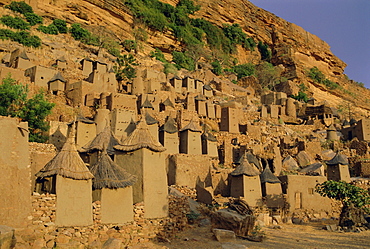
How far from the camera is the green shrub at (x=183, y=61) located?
62.5 m

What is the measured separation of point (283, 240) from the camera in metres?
14.8

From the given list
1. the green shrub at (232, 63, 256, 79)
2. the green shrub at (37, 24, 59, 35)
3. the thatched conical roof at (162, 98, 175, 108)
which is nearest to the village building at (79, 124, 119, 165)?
the thatched conical roof at (162, 98, 175, 108)

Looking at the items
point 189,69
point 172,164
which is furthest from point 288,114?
point 172,164

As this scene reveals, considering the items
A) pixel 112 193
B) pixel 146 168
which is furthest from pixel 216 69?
pixel 112 193

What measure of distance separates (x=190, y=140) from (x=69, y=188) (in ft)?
46.7

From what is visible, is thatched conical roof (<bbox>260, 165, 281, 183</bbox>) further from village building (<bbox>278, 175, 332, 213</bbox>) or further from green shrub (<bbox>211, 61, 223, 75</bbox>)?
green shrub (<bbox>211, 61, 223, 75</bbox>)

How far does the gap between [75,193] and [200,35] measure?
231ft

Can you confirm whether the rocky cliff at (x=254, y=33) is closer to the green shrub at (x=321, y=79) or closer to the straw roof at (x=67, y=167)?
the green shrub at (x=321, y=79)

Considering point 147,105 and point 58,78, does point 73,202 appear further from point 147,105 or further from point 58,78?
point 58,78

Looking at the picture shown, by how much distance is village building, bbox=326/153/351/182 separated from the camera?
24.9 meters

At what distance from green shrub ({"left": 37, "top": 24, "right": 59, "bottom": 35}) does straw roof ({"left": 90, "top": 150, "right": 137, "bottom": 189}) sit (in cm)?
4019

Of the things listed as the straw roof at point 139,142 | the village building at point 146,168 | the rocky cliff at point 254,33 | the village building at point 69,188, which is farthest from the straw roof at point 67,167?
the rocky cliff at point 254,33

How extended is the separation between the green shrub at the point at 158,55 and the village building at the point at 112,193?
154 ft

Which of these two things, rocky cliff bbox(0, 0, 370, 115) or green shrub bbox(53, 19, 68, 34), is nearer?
green shrub bbox(53, 19, 68, 34)
